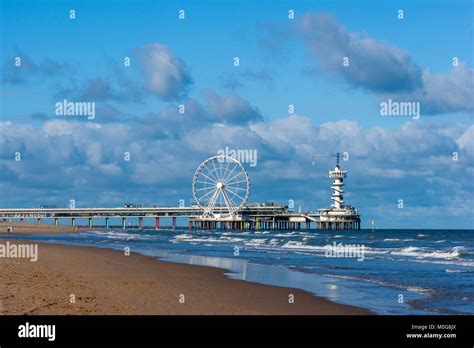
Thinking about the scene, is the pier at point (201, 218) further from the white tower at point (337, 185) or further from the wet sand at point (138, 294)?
the wet sand at point (138, 294)

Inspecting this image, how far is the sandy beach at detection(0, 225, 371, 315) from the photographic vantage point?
47.3ft

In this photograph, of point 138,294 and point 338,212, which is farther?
point 338,212

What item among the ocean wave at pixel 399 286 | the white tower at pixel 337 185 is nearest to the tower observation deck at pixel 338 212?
the white tower at pixel 337 185

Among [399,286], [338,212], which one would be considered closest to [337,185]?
[338,212]

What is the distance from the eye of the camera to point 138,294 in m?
17.4

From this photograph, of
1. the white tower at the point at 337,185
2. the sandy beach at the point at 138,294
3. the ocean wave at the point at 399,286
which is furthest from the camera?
the white tower at the point at 337,185

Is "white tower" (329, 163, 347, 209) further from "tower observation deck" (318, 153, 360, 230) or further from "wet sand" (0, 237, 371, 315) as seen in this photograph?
"wet sand" (0, 237, 371, 315)

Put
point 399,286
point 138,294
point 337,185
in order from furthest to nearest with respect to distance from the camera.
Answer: point 337,185 < point 399,286 < point 138,294

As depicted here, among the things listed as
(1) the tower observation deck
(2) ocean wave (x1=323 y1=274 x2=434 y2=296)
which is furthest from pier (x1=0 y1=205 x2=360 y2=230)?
(2) ocean wave (x1=323 y1=274 x2=434 y2=296)

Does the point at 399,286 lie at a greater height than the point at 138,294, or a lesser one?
lesser

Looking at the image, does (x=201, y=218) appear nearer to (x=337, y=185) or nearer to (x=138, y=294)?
(x=337, y=185)

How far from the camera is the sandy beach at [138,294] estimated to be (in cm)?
1441
